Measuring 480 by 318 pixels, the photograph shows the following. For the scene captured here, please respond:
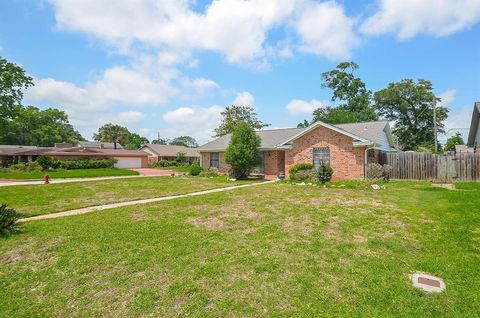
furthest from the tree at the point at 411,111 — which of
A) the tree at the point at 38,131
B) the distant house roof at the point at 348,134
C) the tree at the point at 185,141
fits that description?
the tree at the point at 185,141

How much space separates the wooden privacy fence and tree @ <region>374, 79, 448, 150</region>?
28.2m

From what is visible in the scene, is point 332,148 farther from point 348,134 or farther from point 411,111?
point 411,111

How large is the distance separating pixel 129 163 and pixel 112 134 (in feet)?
95.0

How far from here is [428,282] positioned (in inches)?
174

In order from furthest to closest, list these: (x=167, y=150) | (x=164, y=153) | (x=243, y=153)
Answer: (x=167, y=150) → (x=164, y=153) → (x=243, y=153)

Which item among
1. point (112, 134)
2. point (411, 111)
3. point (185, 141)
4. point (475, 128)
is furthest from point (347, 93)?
point (185, 141)

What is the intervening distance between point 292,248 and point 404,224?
362cm

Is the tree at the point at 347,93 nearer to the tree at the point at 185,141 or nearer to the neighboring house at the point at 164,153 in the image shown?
the neighboring house at the point at 164,153

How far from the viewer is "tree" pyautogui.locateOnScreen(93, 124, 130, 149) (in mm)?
71062

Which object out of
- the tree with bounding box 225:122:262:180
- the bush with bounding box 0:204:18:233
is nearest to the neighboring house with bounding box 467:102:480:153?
the tree with bounding box 225:122:262:180

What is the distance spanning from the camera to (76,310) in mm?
3934

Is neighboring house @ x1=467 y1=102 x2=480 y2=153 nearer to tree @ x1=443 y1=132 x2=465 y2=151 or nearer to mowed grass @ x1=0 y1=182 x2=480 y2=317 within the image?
mowed grass @ x1=0 y1=182 x2=480 y2=317

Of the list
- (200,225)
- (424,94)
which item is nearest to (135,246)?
(200,225)

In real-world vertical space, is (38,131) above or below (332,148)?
above
